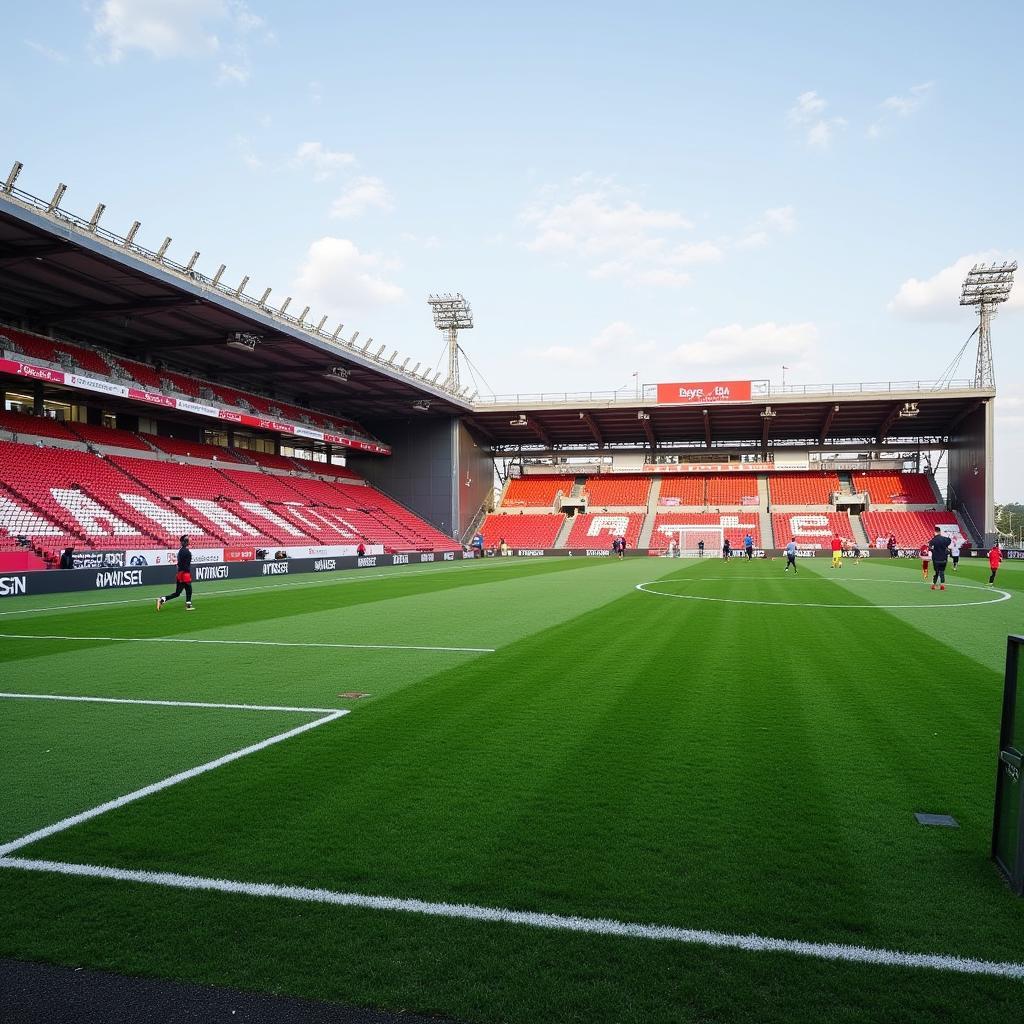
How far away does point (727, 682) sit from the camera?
943 cm

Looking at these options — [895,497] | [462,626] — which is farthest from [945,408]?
[462,626]

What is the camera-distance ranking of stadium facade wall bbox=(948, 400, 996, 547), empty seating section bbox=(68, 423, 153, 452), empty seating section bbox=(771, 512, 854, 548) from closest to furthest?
empty seating section bbox=(68, 423, 153, 452) < stadium facade wall bbox=(948, 400, 996, 547) < empty seating section bbox=(771, 512, 854, 548)

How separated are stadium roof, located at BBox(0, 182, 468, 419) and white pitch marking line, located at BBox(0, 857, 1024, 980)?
983 inches

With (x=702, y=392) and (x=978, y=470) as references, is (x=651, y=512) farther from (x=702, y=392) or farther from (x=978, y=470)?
(x=978, y=470)

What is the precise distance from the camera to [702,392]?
56938 millimetres

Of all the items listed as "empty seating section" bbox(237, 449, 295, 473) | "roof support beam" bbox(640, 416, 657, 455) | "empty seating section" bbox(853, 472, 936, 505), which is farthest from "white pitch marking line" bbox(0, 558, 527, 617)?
"empty seating section" bbox(853, 472, 936, 505)

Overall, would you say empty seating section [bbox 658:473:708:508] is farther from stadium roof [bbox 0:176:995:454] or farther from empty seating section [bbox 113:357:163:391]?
empty seating section [bbox 113:357:163:391]

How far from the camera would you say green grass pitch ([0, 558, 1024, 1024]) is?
3320 mm

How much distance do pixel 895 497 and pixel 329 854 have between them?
63.8m

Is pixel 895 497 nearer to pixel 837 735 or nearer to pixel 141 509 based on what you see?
pixel 141 509

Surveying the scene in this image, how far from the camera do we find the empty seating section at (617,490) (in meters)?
64.5

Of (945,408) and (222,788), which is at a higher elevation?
(945,408)

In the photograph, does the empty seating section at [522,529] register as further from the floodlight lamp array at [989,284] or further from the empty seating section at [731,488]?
the floodlight lamp array at [989,284]

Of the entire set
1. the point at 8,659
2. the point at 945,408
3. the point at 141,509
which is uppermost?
the point at 945,408
